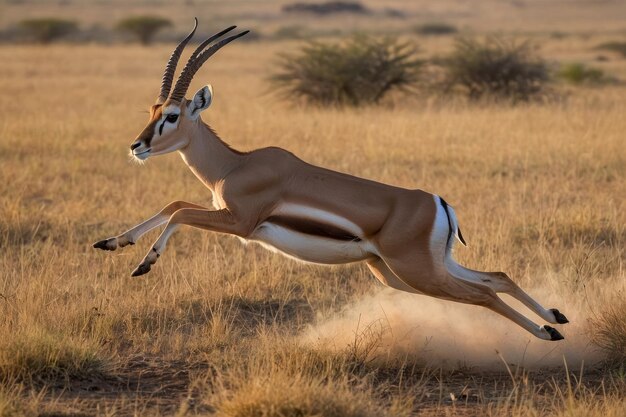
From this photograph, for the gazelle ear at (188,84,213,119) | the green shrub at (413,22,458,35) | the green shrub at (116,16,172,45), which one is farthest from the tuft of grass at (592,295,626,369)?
the green shrub at (413,22,458,35)

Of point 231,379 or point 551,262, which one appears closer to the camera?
point 231,379

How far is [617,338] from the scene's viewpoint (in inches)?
254

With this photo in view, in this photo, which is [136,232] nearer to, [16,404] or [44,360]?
[44,360]

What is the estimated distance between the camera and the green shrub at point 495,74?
21.8 meters

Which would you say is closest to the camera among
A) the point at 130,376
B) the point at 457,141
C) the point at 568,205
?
the point at 130,376

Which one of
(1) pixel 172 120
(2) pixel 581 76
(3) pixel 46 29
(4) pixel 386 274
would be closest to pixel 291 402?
(4) pixel 386 274

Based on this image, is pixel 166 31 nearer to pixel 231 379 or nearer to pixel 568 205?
pixel 568 205

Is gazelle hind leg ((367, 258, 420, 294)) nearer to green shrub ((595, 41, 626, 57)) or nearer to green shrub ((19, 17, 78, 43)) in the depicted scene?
green shrub ((595, 41, 626, 57))

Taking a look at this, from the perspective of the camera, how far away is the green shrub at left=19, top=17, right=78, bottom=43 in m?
47.3

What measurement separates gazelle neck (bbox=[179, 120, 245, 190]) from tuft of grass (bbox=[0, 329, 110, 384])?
134 cm

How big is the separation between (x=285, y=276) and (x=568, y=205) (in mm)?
3950

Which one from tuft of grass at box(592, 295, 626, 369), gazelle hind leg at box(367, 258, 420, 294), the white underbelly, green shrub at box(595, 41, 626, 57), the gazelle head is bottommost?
green shrub at box(595, 41, 626, 57)

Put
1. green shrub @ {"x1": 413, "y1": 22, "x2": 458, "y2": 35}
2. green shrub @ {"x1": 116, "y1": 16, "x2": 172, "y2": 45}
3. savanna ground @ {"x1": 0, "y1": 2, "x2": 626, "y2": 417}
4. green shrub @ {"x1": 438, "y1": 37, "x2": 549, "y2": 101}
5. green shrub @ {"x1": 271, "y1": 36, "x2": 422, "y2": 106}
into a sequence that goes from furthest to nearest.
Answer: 1. green shrub @ {"x1": 413, "y1": 22, "x2": 458, "y2": 35}
2. green shrub @ {"x1": 116, "y1": 16, "x2": 172, "y2": 45}
3. green shrub @ {"x1": 438, "y1": 37, "x2": 549, "y2": 101}
4. green shrub @ {"x1": 271, "y1": 36, "x2": 422, "y2": 106}
5. savanna ground @ {"x1": 0, "y1": 2, "x2": 626, "y2": 417}

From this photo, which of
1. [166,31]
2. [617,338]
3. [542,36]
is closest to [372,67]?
[617,338]
